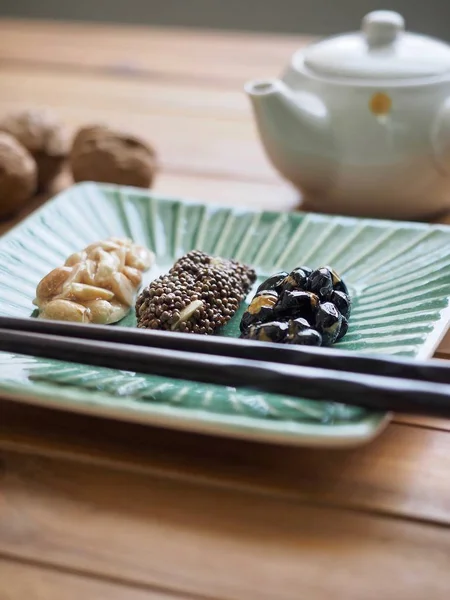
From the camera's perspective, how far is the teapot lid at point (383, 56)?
0.87 metres

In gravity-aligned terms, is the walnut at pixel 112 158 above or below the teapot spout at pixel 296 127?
below

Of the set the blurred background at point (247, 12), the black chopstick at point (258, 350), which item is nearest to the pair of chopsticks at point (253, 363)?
the black chopstick at point (258, 350)

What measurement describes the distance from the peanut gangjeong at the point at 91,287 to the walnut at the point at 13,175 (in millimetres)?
212

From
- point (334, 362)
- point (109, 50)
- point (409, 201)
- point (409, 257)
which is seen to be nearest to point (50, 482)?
point (334, 362)

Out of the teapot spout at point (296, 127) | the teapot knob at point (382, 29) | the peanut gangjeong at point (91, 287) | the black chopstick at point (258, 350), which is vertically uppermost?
the teapot knob at point (382, 29)

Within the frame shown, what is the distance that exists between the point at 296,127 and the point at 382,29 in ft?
0.44

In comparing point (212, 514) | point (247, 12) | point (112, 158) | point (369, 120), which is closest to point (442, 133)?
point (369, 120)

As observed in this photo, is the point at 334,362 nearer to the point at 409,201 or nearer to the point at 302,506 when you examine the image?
the point at 302,506

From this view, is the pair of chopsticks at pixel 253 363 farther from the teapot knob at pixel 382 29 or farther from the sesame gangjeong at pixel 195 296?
the teapot knob at pixel 382 29

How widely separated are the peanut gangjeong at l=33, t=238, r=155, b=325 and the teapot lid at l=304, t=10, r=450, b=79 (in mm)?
309

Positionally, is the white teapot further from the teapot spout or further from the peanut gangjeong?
the peanut gangjeong

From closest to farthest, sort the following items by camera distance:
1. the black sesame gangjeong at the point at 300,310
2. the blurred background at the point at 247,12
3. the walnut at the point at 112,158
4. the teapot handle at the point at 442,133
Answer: the black sesame gangjeong at the point at 300,310
the teapot handle at the point at 442,133
the walnut at the point at 112,158
the blurred background at the point at 247,12

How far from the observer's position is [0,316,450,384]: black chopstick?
542 millimetres

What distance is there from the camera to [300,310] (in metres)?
0.66
